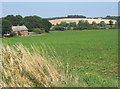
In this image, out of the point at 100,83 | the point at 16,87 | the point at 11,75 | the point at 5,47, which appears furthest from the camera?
the point at 5,47

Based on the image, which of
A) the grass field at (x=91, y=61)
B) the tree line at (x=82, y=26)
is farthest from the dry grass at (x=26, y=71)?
the tree line at (x=82, y=26)

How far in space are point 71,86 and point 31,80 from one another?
1059 mm

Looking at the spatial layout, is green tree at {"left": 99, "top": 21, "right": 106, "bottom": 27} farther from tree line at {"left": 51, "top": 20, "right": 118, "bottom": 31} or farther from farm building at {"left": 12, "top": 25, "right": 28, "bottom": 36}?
farm building at {"left": 12, "top": 25, "right": 28, "bottom": 36}

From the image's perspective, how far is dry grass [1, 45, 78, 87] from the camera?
219 inches

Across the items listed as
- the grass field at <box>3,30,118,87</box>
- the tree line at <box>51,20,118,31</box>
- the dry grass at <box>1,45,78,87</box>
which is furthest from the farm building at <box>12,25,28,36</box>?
the dry grass at <box>1,45,78,87</box>

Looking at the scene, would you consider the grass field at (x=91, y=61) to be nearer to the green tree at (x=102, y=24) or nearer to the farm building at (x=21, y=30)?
the farm building at (x=21, y=30)

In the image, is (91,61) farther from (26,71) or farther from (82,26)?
(82,26)

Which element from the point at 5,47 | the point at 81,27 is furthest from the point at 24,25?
the point at 81,27

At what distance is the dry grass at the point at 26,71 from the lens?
18.2 ft

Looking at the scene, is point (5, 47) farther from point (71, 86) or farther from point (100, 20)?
point (100, 20)

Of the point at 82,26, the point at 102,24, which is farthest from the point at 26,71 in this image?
the point at 102,24

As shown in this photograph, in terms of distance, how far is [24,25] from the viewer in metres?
48.8

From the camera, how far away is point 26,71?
19.6 feet

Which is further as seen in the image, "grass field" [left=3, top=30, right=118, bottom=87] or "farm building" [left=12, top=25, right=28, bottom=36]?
"farm building" [left=12, top=25, right=28, bottom=36]
